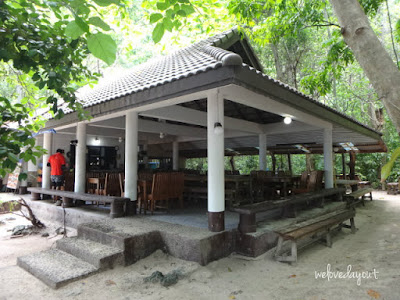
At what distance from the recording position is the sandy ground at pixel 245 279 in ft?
10.1

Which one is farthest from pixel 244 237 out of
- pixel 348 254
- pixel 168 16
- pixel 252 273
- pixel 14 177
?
pixel 14 177

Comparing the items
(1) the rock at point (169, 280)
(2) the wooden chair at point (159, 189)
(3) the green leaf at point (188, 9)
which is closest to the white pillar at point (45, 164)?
(2) the wooden chair at point (159, 189)

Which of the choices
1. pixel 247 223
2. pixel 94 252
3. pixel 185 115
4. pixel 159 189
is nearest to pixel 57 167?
pixel 159 189

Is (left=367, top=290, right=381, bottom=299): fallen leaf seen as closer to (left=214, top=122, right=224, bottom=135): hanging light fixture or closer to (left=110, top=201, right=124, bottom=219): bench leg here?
(left=214, top=122, right=224, bottom=135): hanging light fixture

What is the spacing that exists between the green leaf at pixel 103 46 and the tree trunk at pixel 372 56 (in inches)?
66.7

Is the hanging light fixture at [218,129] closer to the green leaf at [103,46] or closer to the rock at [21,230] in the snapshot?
the green leaf at [103,46]

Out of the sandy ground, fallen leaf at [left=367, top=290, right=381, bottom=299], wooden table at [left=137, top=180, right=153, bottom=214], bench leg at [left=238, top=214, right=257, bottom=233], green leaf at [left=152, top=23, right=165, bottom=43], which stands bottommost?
the sandy ground

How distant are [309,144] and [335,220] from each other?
7.31 meters

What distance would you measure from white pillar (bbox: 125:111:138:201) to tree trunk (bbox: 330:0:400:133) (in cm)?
452

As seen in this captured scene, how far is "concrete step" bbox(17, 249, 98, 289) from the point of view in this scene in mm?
3299

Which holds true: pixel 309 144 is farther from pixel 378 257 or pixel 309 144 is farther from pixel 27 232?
pixel 27 232

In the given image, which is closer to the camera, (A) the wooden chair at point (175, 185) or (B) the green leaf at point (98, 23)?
(B) the green leaf at point (98, 23)

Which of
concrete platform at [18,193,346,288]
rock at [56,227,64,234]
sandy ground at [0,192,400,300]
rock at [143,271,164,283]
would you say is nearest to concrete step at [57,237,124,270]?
concrete platform at [18,193,346,288]

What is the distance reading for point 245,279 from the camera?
3494mm
